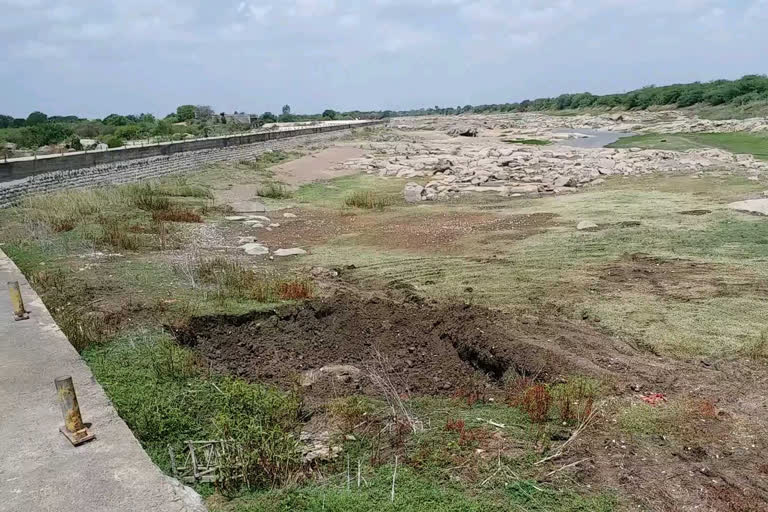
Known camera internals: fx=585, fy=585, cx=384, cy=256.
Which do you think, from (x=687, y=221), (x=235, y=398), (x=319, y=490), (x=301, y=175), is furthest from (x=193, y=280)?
(x=301, y=175)

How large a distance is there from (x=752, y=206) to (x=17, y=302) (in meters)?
15.0

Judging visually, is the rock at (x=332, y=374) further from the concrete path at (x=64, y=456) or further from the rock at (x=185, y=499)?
the rock at (x=185, y=499)

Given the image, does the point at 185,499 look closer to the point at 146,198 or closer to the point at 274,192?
the point at 146,198

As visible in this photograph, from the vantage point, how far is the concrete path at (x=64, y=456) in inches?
130

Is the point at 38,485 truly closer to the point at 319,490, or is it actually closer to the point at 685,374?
the point at 319,490

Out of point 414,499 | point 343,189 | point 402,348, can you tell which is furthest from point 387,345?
point 343,189

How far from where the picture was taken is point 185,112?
190 ft

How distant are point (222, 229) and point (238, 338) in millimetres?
7408

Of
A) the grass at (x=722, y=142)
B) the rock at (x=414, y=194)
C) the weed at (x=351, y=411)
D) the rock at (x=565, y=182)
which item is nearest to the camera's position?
the weed at (x=351, y=411)

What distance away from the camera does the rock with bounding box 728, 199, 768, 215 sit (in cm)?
1356

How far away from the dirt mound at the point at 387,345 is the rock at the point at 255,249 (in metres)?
4.04

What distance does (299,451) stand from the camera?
4422 mm

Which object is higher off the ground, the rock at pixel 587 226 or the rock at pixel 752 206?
the rock at pixel 752 206

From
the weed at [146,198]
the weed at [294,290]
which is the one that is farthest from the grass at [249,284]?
the weed at [146,198]
